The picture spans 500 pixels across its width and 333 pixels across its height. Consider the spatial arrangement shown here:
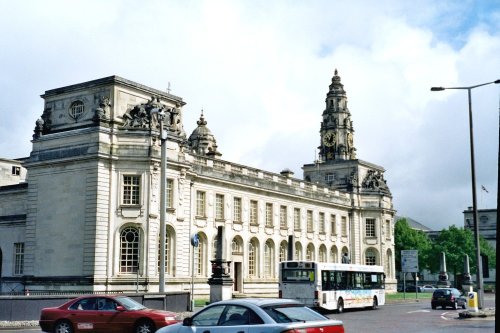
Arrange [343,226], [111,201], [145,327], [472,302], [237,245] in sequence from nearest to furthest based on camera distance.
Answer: [145,327] → [472,302] → [111,201] → [237,245] → [343,226]

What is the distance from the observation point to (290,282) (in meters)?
38.6

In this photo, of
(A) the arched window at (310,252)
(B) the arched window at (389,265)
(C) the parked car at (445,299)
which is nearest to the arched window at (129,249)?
(C) the parked car at (445,299)

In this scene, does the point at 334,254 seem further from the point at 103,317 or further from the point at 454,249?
the point at 103,317

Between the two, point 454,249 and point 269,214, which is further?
point 454,249

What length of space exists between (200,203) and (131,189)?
1070 centimetres

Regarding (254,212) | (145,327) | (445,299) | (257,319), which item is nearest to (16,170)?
(254,212)

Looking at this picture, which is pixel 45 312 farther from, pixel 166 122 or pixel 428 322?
pixel 166 122

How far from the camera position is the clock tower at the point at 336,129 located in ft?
265

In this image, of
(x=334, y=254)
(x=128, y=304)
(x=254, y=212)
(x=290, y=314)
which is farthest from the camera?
(x=334, y=254)

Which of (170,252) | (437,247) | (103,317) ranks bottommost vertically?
(103,317)

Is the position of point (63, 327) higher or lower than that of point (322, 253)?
lower

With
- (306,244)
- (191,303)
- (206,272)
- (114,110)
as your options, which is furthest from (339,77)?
(191,303)

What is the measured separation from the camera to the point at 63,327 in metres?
21.1

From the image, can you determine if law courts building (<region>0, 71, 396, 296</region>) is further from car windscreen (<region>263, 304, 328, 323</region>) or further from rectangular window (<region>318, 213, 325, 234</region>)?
car windscreen (<region>263, 304, 328, 323</region>)
